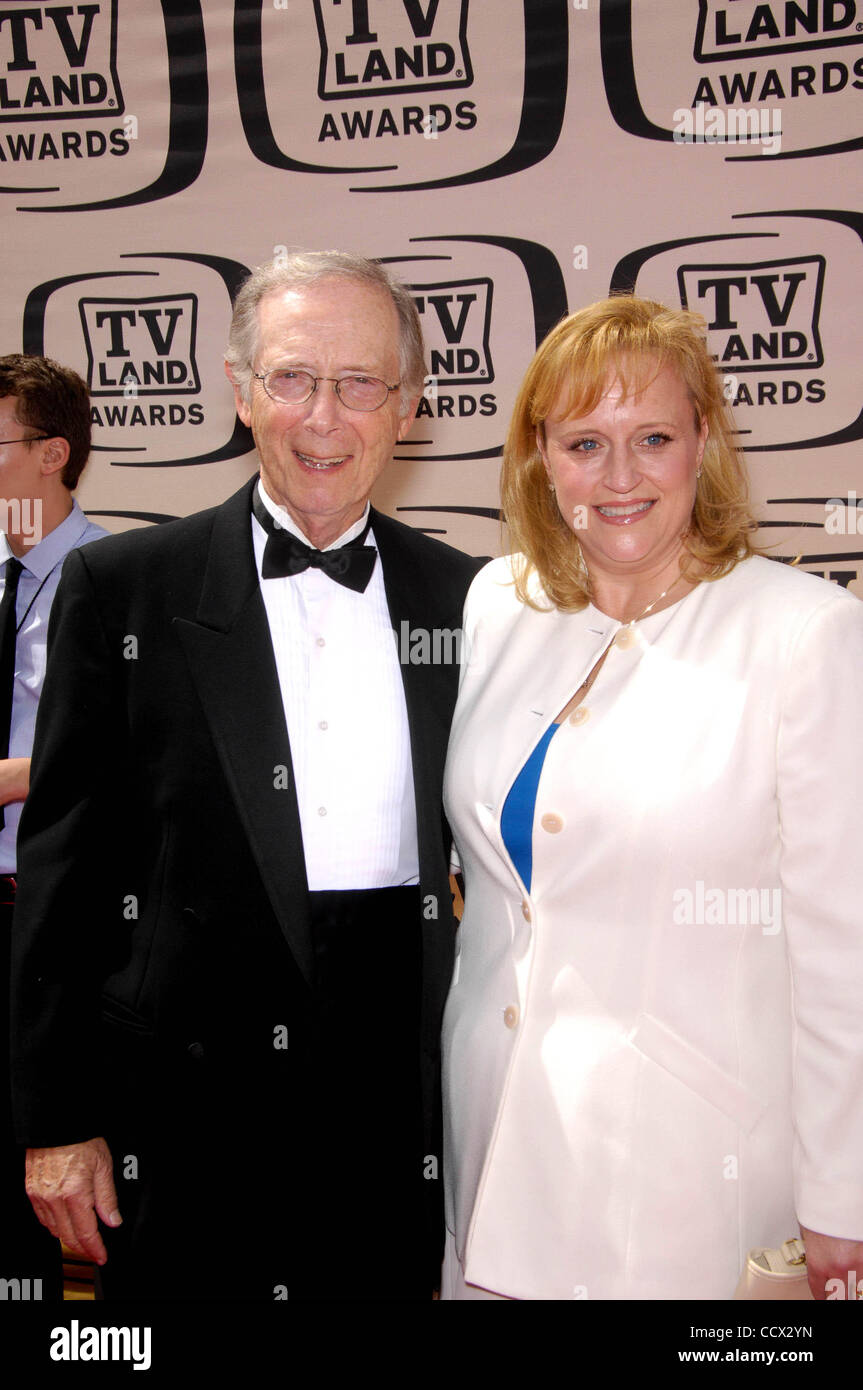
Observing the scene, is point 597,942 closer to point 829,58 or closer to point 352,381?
point 352,381

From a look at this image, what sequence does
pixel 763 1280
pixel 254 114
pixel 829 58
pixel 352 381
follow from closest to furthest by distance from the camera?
pixel 763 1280
pixel 352 381
pixel 829 58
pixel 254 114

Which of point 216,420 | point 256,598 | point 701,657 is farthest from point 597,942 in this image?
point 216,420

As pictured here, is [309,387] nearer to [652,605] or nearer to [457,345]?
[652,605]

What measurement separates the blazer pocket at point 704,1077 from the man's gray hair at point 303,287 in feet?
3.63

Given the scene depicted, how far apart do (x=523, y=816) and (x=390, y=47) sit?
9.32ft

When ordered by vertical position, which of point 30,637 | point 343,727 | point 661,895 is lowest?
point 661,895

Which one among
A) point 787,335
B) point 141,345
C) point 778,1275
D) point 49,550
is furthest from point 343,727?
point 141,345

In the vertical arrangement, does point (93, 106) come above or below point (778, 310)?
above

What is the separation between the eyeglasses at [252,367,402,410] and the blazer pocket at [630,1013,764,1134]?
3.46ft

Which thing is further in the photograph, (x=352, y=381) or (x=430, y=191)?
(x=430, y=191)

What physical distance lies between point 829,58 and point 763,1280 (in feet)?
10.7

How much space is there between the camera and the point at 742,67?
128 inches

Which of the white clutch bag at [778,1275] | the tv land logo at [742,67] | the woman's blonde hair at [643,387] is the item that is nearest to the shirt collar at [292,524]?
the woman's blonde hair at [643,387]

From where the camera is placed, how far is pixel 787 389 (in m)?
3.31
